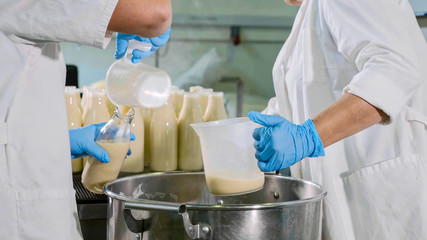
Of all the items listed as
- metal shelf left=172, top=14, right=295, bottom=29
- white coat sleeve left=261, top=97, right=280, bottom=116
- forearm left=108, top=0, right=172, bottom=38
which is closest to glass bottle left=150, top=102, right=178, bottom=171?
white coat sleeve left=261, top=97, right=280, bottom=116

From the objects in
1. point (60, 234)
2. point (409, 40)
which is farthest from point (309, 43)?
point (60, 234)

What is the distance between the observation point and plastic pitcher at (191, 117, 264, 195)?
102cm

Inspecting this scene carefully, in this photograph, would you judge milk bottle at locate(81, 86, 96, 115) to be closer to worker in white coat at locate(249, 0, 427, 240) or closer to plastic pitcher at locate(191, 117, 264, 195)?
worker in white coat at locate(249, 0, 427, 240)

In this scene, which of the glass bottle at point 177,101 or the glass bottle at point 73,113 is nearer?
the glass bottle at point 73,113

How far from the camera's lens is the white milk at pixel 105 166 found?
1.21 meters

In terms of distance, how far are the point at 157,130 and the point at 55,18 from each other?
37.4 inches

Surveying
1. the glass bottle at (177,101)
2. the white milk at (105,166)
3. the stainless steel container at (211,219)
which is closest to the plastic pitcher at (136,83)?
the white milk at (105,166)

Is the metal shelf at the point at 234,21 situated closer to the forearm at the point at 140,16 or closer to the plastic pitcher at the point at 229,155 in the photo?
the plastic pitcher at the point at 229,155

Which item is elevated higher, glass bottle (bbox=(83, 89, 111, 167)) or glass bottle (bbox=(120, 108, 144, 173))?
glass bottle (bbox=(83, 89, 111, 167))

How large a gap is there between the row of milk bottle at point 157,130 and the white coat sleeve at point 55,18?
0.90 m

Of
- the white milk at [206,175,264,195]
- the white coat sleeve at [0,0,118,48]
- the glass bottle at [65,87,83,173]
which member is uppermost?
the white coat sleeve at [0,0,118,48]

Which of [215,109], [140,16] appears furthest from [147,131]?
[140,16]

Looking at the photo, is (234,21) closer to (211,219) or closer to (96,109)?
(96,109)

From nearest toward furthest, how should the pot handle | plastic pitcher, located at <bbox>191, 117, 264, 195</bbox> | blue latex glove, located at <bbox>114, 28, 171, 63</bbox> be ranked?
the pot handle
plastic pitcher, located at <bbox>191, 117, 264, 195</bbox>
blue latex glove, located at <bbox>114, 28, 171, 63</bbox>
